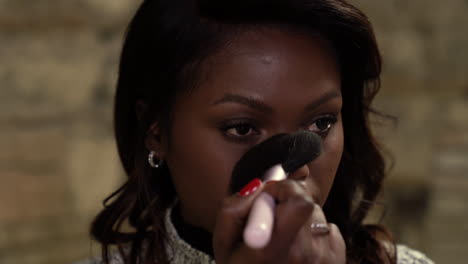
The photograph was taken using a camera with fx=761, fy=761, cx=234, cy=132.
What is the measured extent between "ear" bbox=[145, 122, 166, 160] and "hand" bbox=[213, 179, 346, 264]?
25 centimetres

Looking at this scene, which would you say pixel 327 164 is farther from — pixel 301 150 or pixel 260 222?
pixel 260 222

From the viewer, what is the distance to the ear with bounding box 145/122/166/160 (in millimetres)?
806

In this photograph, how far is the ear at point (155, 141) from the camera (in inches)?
31.7

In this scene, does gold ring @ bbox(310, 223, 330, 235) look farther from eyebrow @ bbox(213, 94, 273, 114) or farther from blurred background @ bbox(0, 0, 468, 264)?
blurred background @ bbox(0, 0, 468, 264)

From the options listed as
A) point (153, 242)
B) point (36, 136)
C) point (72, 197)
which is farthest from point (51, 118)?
point (153, 242)

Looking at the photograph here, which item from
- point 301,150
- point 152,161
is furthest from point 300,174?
point 152,161

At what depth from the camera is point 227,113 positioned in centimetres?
69

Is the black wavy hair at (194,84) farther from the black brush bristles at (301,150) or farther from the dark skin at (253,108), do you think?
the black brush bristles at (301,150)

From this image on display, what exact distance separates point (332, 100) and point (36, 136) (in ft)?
2.97

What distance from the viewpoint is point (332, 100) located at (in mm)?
723

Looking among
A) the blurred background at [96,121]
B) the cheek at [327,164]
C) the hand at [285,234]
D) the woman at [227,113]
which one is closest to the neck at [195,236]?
the woman at [227,113]

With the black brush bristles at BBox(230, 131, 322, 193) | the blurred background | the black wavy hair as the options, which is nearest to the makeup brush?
the black brush bristles at BBox(230, 131, 322, 193)

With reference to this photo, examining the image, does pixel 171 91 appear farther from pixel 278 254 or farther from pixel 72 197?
pixel 72 197

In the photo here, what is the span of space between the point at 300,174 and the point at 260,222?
0.15 m
